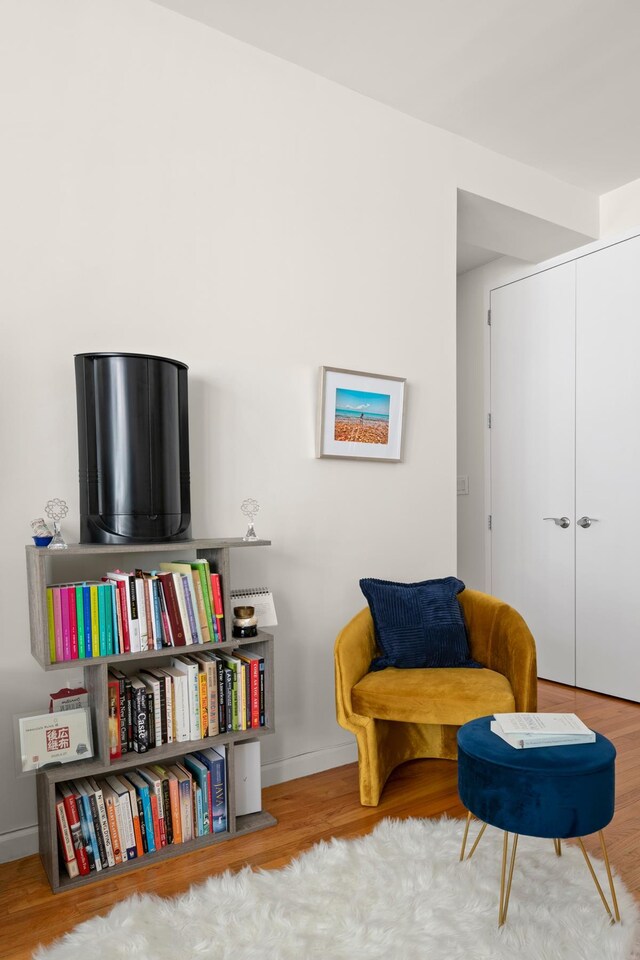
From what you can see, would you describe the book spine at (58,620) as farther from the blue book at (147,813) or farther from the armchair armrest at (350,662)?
the armchair armrest at (350,662)

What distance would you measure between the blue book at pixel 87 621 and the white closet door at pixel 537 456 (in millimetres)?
3113

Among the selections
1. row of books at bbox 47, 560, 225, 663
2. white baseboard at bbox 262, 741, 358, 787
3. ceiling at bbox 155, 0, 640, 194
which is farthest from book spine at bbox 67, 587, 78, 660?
ceiling at bbox 155, 0, 640, 194

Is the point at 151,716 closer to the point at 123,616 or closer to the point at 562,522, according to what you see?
the point at 123,616

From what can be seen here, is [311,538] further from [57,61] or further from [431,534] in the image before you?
[57,61]

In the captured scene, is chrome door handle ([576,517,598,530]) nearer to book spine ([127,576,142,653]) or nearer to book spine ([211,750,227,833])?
book spine ([211,750,227,833])

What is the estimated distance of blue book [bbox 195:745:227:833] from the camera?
2324 millimetres

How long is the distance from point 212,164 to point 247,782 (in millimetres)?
2391

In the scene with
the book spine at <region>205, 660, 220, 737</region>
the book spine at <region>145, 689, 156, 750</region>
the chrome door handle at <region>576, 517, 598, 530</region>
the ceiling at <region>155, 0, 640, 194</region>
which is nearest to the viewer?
the book spine at <region>145, 689, 156, 750</region>

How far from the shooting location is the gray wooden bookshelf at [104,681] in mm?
2029

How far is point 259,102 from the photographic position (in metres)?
2.81

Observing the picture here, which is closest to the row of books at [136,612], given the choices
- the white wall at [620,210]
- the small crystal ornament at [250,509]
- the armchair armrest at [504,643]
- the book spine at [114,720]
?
the book spine at [114,720]

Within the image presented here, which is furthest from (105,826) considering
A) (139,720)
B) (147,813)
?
(139,720)

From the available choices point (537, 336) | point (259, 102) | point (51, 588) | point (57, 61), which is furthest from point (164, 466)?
point (537, 336)

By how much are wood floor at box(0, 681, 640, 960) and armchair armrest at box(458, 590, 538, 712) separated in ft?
1.62
